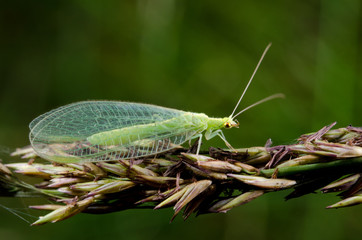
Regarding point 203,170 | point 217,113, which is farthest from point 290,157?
point 217,113

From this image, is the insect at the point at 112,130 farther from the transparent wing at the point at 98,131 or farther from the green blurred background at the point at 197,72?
the green blurred background at the point at 197,72

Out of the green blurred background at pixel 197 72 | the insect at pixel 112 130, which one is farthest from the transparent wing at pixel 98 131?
the green blurred background at pixel 197 72

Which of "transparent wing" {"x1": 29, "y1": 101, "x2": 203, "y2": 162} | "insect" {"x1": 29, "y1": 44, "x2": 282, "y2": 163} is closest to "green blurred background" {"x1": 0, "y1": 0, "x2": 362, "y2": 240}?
"insect" {"x1": 29, "y1": 44, "x2": 282, "y2": 163}

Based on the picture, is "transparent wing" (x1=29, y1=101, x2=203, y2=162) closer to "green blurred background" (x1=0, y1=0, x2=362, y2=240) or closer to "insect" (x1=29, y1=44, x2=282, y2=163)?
"insect" (x1=29, y1=44, x2=282, y2=163)

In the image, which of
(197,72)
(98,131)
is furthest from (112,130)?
(197,72)

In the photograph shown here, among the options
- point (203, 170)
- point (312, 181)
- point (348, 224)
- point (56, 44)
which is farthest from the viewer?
point (56, 44)

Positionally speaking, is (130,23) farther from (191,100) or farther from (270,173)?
(270,173)
